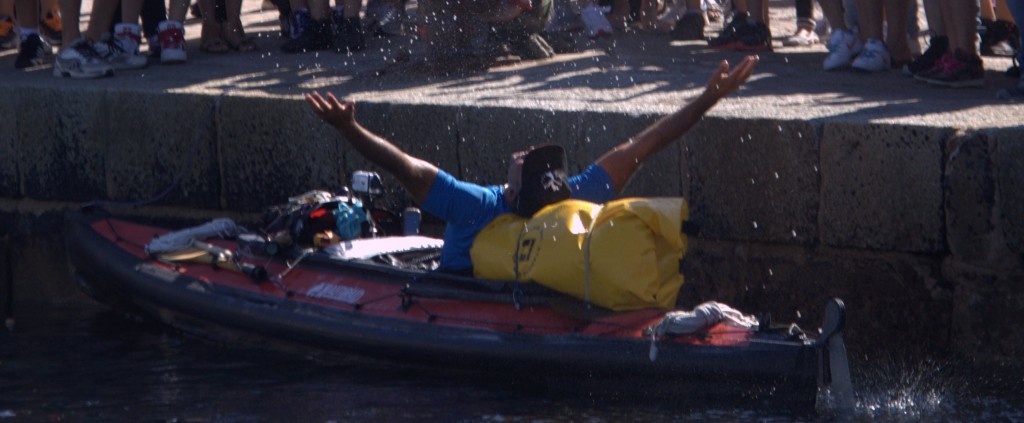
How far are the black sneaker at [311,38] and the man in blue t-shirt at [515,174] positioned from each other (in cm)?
334

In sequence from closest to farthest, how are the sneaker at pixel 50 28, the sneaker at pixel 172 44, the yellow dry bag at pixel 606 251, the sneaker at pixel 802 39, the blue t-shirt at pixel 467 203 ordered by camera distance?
1. the yellow dry bag at pixel 606 251
2. the blue t-shirt at pixel 467 203
3. the sneaker at pixel 172 44
4. the sneaker at pixel 802 39
5. the sneaker at pixel 50 28

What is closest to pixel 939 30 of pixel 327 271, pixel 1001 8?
pixel 1001 8

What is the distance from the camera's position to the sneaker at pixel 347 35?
8.67m

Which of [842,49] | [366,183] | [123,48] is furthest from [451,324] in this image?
[123,48]

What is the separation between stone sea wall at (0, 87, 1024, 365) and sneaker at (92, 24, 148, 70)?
569 millimetres

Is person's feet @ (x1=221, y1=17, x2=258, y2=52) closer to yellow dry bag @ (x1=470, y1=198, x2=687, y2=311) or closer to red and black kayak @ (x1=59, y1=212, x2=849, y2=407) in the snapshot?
red and black kayak @ (x1=59, y1=212, x2=849, y2=407)

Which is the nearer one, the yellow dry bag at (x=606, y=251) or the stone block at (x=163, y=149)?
the yellow dry bag at (x=606, y=251)

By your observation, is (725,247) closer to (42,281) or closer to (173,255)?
(173,255)

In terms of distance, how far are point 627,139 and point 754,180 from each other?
567 millimetres

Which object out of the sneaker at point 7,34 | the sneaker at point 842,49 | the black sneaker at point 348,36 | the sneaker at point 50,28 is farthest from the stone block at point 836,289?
the sneaker at point 50,28

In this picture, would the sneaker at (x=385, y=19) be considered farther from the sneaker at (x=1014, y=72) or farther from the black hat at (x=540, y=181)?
the black hat at (x=540, y=181)

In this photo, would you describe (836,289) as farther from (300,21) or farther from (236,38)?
(236,38)

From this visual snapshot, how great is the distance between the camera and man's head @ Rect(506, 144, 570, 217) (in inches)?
209

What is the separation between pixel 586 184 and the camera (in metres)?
5.54
